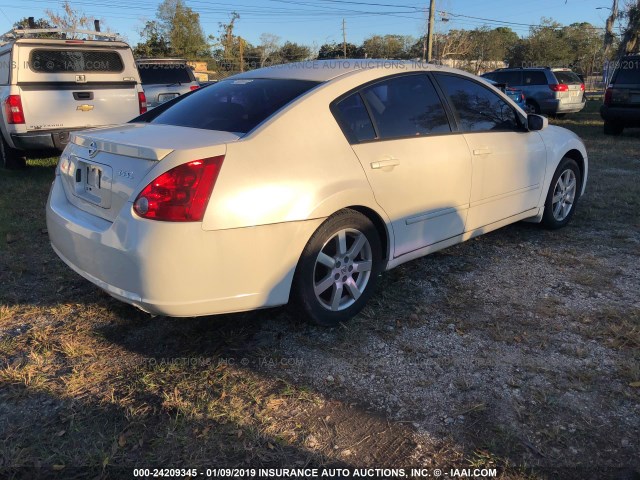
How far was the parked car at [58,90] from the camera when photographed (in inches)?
275

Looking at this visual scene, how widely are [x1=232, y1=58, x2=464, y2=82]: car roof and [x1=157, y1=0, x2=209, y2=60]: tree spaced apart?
41.3 m

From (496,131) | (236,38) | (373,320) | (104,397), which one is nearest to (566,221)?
(496,131)

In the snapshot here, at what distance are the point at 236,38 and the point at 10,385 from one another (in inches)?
2194

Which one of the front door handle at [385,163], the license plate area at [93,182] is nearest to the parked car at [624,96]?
the front door handle at [385,163]

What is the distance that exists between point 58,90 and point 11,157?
147 cm

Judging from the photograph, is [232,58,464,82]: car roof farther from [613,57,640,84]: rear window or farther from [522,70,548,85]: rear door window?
[522,70,548,85]: rear door window

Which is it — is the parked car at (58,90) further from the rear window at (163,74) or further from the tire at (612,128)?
the tire at (612,128)

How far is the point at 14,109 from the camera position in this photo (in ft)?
22.6

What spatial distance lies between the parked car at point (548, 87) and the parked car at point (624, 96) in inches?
156

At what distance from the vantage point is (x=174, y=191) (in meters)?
2.46

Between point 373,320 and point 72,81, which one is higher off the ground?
point 72,81

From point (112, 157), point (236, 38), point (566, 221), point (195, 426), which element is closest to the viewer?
point (195, 426)

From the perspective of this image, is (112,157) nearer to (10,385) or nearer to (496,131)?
(10,385)

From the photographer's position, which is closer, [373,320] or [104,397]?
[104,397]
